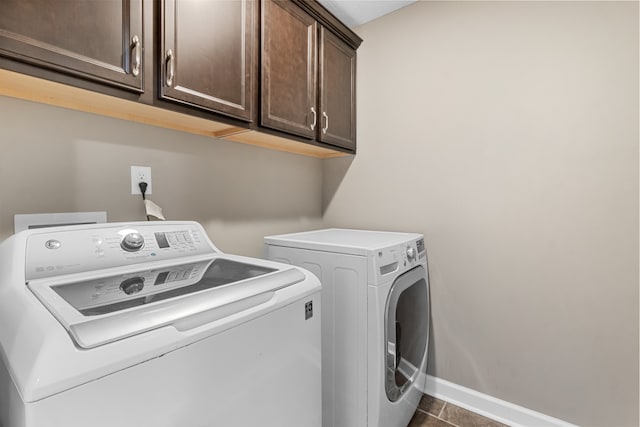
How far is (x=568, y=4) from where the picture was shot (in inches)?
54.8

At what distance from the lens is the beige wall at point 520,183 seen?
1.32m

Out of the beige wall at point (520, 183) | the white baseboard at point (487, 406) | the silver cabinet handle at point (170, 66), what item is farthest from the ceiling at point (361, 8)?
the white baseboard at point (487, 406)

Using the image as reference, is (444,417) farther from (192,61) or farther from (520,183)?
(192,61)

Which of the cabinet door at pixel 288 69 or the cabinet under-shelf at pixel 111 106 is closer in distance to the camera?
the cabinet under-shelf at pixel 111 106

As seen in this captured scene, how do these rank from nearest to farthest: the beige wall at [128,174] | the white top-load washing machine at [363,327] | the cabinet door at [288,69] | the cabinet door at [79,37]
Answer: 1. the cabinet door at [79,37]
2. the beige wall at [128,174]
3. the white top-load washing machine at [363,327]
4. the cabinet door at [288,69]

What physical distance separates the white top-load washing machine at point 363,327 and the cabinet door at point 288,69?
619 mm

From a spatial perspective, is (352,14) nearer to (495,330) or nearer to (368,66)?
(368,66)

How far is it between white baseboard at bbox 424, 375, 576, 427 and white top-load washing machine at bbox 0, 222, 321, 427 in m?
1.16

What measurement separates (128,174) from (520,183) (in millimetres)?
1843

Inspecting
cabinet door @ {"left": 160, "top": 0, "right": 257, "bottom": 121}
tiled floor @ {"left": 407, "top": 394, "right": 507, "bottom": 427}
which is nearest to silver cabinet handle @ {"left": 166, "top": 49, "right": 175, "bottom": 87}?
cabinet door @ {"left": 160, "top": 0, "right": 257, "bottom": 121}

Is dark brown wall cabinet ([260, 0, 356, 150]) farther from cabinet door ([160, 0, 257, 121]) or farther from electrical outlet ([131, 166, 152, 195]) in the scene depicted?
electrical outlet ([131, 166, 152, 195])

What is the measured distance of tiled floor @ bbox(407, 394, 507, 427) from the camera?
159cm

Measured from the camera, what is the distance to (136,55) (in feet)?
3.17

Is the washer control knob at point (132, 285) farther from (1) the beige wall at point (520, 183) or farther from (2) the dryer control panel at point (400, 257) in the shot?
(1) the beige wall at point (520, 183)
